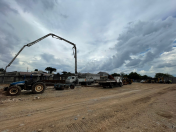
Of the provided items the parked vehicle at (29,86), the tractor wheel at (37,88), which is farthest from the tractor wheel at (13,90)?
the tractor wheel at (37,88)

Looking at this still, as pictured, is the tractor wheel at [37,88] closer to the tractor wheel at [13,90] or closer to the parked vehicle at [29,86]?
the parked vehicle at [29,86]

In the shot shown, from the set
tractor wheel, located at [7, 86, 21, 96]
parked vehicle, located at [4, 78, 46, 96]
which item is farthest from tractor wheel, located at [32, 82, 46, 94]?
tractor wheel, located at [7, 86, 21, 96]

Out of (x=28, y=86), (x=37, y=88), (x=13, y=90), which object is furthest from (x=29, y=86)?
(x=13, y=90)

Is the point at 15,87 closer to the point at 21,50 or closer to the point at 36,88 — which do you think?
the point at 36,88

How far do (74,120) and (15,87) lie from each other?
8.47 m

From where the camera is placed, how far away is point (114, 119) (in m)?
4.37

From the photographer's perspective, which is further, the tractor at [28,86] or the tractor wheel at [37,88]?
the tractor wheel at [37,88]

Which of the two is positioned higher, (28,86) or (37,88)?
(28,86)

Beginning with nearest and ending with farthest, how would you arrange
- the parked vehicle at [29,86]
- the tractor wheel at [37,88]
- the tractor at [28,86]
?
the tractor at [28,86], the parked vehicle at [29,86], the tractor wheel at [37,88]

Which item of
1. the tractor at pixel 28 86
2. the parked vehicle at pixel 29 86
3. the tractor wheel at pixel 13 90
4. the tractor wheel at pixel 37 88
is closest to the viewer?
the tractor wheel at pixel 13 90

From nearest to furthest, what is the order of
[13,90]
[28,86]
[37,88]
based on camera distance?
1. [13,90]
2. [28,86]
3. [37,88]

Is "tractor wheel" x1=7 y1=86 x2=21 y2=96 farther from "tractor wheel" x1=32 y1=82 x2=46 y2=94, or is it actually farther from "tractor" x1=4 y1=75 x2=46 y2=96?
"tractor wheel" x1=32 y1=82 x2=46 y2=94

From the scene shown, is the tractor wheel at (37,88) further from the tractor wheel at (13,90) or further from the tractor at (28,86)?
the tractor wheel at (13,90)

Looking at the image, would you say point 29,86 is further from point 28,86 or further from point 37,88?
point 37,88
